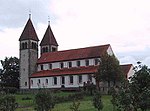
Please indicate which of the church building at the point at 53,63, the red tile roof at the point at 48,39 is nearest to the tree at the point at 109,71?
the church building at the point at 53,63

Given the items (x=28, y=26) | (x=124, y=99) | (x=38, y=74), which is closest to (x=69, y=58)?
(x=38, y=74)

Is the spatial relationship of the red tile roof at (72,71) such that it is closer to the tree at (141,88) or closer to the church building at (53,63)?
the church building at (53,63)

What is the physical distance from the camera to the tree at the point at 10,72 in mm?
93875

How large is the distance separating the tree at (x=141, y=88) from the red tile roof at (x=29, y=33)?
67998mm

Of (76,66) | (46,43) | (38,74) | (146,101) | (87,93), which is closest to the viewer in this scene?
(146,101)

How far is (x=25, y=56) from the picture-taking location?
87938 mm

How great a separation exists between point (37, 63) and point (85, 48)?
1486 cm

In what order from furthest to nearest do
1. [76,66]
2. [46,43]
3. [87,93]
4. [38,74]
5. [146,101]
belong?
[46,43] < [38,74] < [76,66] < [87,93] < [146,101]

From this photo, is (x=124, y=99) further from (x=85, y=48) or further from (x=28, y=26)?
(x=28, y=26)

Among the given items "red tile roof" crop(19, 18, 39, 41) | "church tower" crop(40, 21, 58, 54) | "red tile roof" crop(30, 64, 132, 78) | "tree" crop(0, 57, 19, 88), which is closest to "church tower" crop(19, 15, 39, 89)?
"red tile roof" crop(19, 18, 39, 41)

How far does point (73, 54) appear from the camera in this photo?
8344 centimetres

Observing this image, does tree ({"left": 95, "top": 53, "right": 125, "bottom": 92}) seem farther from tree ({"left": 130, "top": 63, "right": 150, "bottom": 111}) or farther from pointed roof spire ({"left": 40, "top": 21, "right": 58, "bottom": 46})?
tree ({"left": 130, "top": 63, "right": 150, "bottom": 111})

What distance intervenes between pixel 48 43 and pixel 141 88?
72277mm

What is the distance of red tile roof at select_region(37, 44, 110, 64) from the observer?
77.1m
